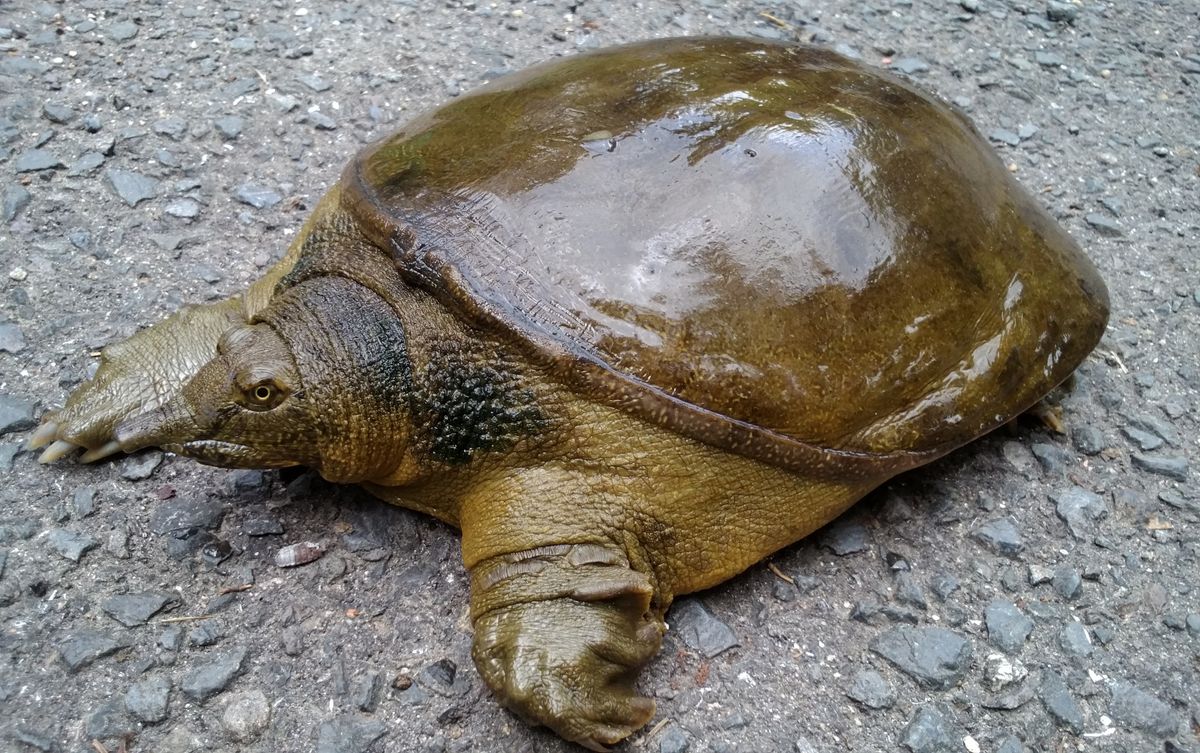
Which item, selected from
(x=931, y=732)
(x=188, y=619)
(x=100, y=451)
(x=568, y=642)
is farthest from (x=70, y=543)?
(x=931, y=732)

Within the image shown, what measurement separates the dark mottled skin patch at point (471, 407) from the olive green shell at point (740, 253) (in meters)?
0.10

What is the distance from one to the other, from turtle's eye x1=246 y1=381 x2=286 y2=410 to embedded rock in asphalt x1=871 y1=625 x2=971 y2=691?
54.4 inches

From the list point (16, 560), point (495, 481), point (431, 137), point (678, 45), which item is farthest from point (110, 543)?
point (678, 45)

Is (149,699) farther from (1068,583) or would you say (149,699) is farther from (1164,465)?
(1164,465)

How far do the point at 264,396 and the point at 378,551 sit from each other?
0.47 m

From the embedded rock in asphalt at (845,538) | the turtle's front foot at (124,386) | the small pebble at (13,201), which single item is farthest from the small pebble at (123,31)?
the embedded rock in asphalt at (845,538)

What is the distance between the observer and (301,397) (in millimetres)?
1924

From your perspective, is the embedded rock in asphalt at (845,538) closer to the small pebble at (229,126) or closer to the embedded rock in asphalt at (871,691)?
the embedded rock in asphalt at (871,691)

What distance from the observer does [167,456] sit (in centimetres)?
229

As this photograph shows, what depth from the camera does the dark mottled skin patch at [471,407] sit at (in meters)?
1.93

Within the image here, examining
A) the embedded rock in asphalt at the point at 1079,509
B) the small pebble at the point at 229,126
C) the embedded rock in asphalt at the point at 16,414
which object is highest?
the small pebble at the point at 229,126

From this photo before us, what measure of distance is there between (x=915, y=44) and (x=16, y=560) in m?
3.85

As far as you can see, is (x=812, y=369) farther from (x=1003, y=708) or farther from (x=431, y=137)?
(x=431, y=137)

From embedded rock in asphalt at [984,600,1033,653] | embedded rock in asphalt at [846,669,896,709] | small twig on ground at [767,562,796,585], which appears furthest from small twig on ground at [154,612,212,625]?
embedded rock in asphalt at [984,600,1033,653]
